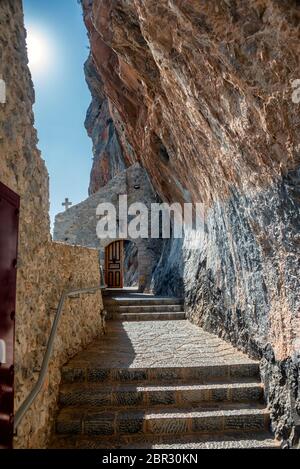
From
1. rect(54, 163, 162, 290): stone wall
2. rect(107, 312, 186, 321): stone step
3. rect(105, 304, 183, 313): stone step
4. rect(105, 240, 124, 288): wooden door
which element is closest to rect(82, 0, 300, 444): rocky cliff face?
rect(107, 312, 186, 321): stone step

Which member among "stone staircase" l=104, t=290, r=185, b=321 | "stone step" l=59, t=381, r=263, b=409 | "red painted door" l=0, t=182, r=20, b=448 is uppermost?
"red painted door" l=0, t=182, r=20, b=448

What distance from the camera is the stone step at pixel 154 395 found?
3.53 meters

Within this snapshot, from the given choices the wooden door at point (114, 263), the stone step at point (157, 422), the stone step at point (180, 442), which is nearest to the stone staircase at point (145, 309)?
the stone step at point (157, 422)

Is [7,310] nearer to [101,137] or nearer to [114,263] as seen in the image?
[114,263]

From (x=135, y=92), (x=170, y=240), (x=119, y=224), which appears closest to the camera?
(x=135, y=92)

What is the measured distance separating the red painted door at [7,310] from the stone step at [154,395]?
4.72 ft

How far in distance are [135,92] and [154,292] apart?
591cm

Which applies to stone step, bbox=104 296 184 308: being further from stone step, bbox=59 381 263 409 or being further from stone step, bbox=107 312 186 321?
stone step, bbox=59 381 263 409

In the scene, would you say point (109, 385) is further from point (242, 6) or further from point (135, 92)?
point (135, 92)

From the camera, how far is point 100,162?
20.8 m

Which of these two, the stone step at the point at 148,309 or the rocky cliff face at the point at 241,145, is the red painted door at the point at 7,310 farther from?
the stone step at the point at 148,309

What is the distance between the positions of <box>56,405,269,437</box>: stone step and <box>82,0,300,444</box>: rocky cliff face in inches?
11.6

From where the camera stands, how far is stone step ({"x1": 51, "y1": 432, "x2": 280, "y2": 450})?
9.86ft

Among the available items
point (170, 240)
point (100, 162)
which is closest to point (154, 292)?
point (170, 240)
